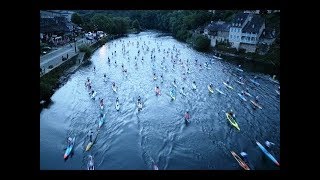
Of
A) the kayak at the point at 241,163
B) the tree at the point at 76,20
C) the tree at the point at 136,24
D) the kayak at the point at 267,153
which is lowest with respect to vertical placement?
the kayak at the point at 241,163

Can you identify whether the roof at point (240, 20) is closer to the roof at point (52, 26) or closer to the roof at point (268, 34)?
the roof at point (268, 34)

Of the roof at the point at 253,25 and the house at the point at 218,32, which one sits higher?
the roof at the point at 253,25

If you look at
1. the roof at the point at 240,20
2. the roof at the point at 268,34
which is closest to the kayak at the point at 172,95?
the roof at the point at 268,34

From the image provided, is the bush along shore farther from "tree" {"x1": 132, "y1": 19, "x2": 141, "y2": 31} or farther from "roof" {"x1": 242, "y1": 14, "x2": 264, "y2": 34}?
"tree" {"x1": 132, "y1": 19, "x2": 141, "y2": 31}

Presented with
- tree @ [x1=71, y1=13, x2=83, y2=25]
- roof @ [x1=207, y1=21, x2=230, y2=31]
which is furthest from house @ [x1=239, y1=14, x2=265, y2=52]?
tree @ [x1=71, y1=13, x2=83, y2=25]
